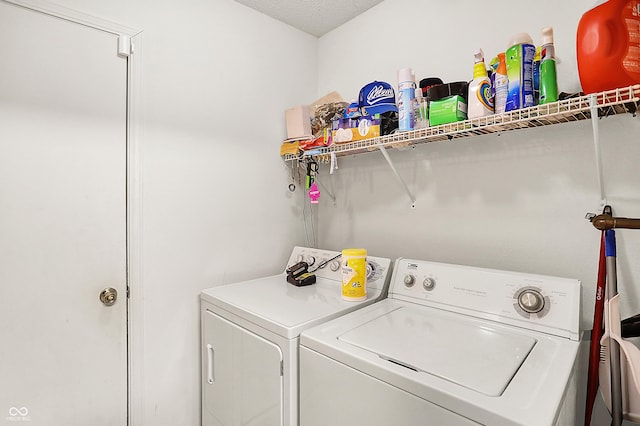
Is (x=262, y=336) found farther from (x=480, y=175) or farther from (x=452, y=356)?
(x=480, y=175)

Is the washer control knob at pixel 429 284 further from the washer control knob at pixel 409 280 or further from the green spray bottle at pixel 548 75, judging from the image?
the green spray bottle at pixel 548 75

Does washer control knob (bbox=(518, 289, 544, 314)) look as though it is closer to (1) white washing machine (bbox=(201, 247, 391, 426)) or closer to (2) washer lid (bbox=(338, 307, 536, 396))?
(2) washer lid (bbox=(338, 307, 536, 396))

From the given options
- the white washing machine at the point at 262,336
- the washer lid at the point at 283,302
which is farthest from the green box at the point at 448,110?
the washer lid at the point at 283,302

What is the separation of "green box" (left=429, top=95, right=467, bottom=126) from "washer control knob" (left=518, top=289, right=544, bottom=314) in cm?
73

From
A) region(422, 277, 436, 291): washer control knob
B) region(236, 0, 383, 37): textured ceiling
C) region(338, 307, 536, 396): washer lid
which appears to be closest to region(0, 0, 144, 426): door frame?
region(236, 0, 383, 37): textured ceiling

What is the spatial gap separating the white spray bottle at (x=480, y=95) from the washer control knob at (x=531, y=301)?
70 cm

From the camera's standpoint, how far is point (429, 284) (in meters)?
1.51

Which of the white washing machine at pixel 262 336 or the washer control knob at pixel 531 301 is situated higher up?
the washer control knob at pixel 531 301

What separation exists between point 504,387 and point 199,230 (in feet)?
5.07

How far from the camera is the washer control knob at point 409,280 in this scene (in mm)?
1575

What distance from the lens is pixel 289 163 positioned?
7.44ft

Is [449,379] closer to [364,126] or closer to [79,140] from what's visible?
[364,126]

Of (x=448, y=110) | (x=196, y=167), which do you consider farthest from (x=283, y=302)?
(x=448, y=110)

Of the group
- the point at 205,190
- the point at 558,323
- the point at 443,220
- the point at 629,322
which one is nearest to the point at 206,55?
the point at 205,190
